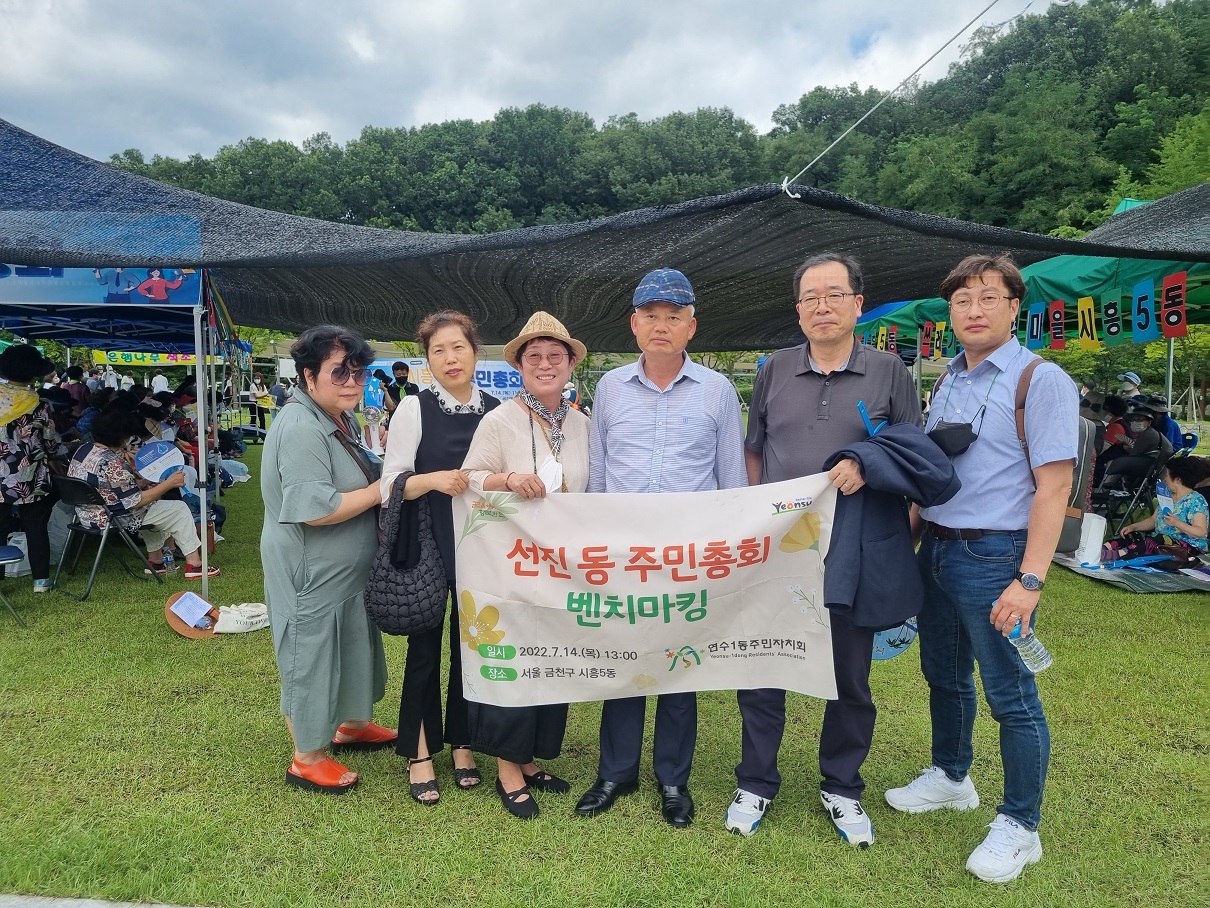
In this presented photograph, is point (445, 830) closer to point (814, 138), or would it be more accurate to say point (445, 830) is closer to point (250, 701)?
point (250, 701)

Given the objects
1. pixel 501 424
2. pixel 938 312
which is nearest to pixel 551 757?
pixel 501 424

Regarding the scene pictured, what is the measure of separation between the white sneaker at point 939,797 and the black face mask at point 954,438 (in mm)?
1183

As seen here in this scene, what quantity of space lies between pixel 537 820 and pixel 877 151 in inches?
1961

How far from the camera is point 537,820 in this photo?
7.60 feet

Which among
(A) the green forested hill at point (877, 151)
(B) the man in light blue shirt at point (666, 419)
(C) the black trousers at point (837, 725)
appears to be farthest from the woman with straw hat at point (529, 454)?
(A) the green forested hill at point (877, 151)

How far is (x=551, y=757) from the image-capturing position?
243cm

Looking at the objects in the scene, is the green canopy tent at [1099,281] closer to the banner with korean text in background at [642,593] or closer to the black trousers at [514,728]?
the banner with korean text in background at [642,593]

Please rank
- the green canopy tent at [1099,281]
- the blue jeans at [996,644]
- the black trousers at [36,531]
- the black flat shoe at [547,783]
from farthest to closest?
the black trousers at [36,531] < the green canopy tent at [1099,281] < the black flat shoe at [547,783] < the blue jeans at [996,644]

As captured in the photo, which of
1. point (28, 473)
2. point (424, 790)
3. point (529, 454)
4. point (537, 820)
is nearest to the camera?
point (529, 454)

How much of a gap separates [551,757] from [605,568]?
2.40ft

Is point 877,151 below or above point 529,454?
above

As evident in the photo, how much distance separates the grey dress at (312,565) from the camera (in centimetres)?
225

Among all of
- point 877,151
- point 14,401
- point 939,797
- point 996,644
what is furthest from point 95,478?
point 877,151

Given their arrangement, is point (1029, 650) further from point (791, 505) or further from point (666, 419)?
point (666, 419)
